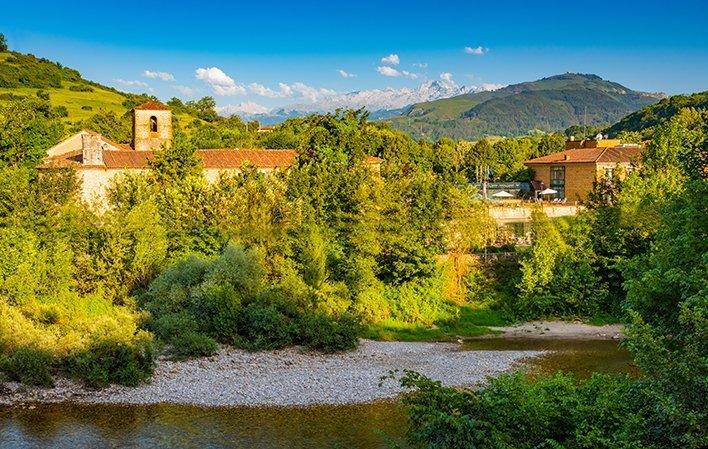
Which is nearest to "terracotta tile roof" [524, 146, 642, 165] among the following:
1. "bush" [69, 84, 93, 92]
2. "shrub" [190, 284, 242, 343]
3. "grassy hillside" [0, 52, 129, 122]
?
"shrub" [190, 284, 242, 343]

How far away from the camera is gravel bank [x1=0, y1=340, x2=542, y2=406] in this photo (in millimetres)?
28422

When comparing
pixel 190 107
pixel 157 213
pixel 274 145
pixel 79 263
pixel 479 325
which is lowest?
pixel 479 325

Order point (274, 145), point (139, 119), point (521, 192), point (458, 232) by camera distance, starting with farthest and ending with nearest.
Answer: point (274, 145) → point (521, 192) → point (139, 119) → point (458, 232)

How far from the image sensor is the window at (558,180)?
267 ft

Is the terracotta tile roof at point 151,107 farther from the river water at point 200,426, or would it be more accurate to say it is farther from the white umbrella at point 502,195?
the river water at point 200,426

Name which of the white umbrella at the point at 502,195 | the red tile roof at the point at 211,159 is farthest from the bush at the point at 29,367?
the white umbrella at the point at 502,195

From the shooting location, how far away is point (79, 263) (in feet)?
137

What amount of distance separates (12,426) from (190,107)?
125222 mm

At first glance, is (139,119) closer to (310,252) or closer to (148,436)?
(310,252)

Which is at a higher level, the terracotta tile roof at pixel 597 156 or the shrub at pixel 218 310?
the terracotta tile roof at pixel 597 156

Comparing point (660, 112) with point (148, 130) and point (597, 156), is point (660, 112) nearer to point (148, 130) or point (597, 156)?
point (597, 156)

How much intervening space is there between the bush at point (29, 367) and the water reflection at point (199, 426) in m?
2.49

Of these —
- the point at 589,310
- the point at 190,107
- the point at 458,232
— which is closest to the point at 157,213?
the point at 458,232

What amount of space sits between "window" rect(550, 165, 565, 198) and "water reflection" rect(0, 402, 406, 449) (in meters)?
59.0
